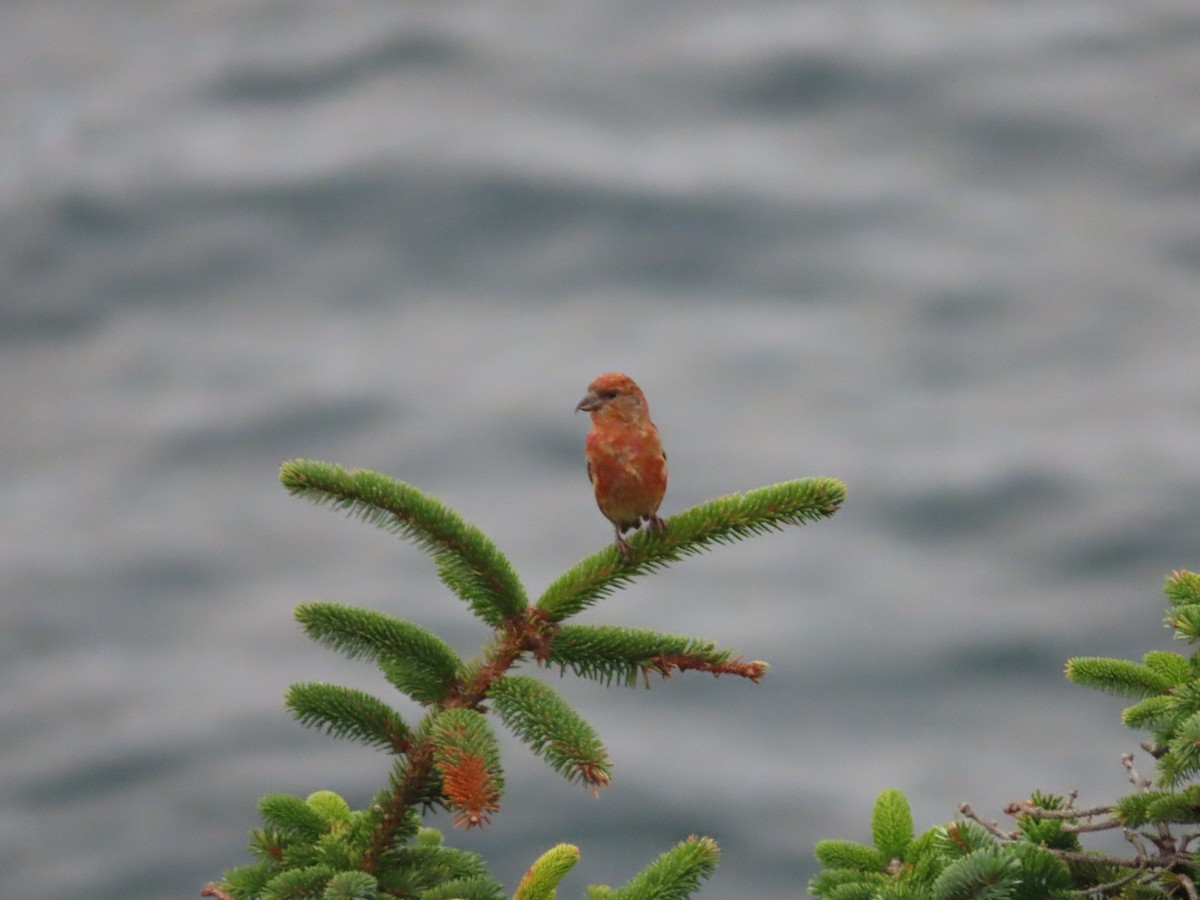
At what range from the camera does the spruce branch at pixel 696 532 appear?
10.6 feet

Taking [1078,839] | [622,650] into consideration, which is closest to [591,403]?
[622,650]

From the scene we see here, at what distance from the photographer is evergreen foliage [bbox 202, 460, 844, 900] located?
2.72 meters

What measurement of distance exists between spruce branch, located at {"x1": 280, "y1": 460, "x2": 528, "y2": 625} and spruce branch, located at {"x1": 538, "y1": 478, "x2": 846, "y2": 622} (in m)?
0.12

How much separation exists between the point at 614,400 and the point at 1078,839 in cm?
233

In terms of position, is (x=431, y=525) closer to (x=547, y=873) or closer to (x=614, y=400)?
(x=547, y=873)

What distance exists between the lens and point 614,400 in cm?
495

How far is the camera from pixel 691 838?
285 centimetres

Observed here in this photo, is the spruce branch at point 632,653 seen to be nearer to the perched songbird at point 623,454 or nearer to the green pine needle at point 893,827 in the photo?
the green pine needle at point 893,827

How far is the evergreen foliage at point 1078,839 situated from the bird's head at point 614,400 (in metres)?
1.85

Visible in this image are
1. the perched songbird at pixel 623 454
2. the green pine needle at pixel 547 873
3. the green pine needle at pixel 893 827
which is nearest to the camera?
the green pine needle at pixel 547 873

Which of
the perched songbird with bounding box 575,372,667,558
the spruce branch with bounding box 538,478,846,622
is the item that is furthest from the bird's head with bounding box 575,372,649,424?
the spruce branch with bounding box 538,478,846,622

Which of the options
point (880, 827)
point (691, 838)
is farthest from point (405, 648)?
point (880, 827)

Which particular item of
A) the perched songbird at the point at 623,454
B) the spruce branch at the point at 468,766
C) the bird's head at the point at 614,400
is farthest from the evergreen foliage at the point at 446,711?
the bird's head at the point at 614,400

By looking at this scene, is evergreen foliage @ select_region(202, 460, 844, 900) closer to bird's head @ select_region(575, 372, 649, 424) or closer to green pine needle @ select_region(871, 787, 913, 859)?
green pine needle @ select_region(871, 787, 913, 859)
